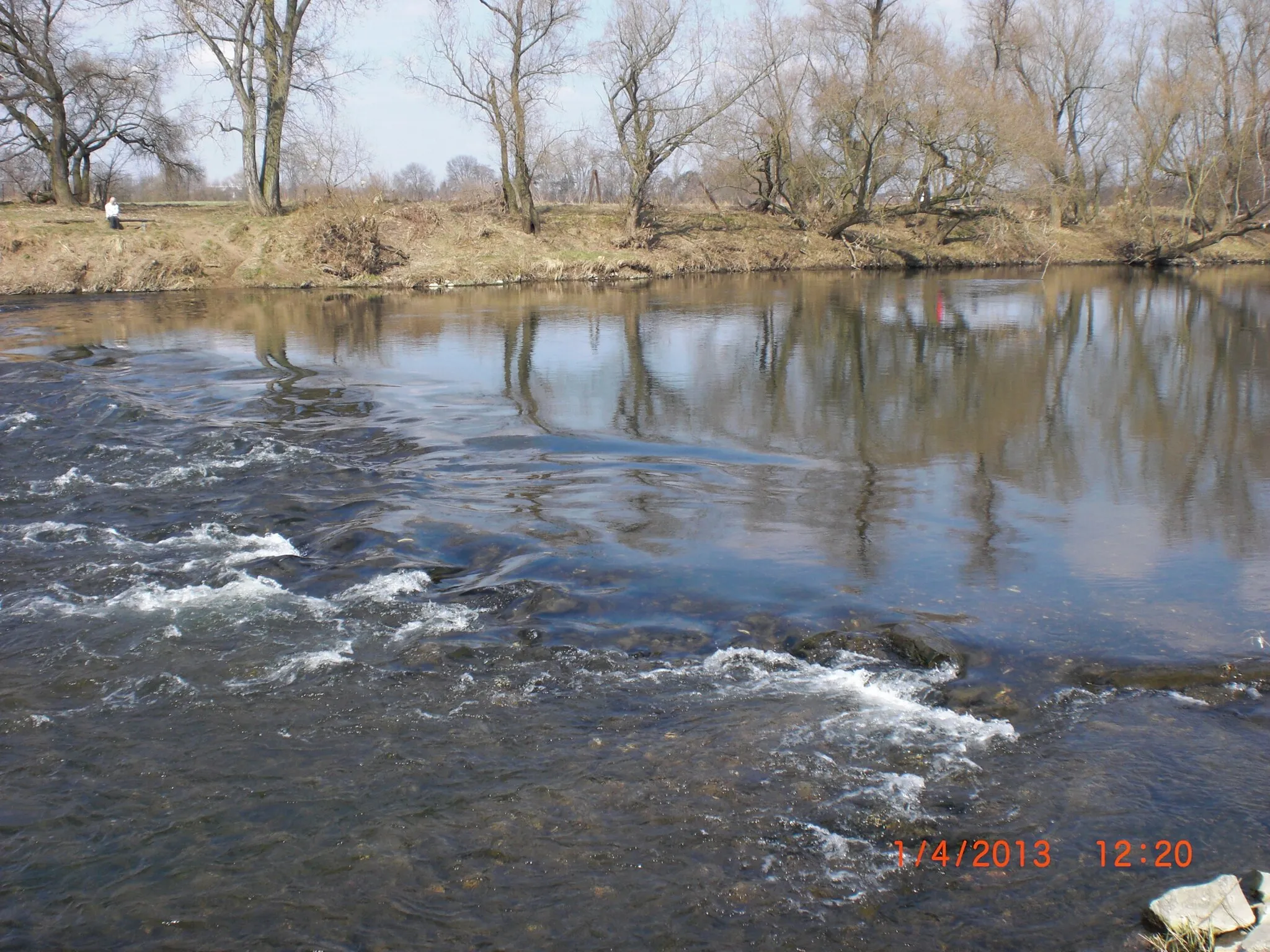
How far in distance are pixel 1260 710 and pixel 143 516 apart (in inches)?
317

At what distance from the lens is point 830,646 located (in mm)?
5676

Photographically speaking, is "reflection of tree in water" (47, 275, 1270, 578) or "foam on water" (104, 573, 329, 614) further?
"reflection of tree in water" (47, 275, 1270, 578)

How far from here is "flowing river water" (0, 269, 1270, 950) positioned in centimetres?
369

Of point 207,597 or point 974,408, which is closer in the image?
point 207,597

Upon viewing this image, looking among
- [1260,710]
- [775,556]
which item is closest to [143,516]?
[775,556]

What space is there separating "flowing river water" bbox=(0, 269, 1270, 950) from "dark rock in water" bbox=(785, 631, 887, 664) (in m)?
0.03

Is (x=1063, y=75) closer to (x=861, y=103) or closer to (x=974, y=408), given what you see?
(x=861, y=103)

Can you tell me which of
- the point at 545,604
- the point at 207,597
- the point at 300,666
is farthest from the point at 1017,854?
the point at 207,597

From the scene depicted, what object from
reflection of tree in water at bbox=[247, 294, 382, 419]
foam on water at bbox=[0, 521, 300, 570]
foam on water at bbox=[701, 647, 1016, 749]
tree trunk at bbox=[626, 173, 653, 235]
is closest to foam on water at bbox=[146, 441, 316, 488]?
foam on water at bbox=[0, 521, 300, 570]

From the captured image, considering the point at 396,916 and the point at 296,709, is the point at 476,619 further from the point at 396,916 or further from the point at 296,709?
the point at 396,916

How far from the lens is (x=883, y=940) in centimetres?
344

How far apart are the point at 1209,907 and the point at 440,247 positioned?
34.4m

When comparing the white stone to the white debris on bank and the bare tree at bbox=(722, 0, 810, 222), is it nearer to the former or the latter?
the white debris on bank
